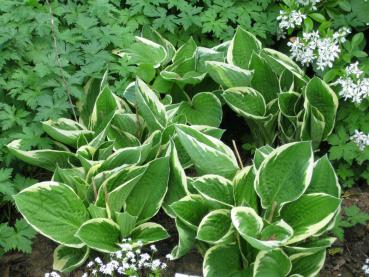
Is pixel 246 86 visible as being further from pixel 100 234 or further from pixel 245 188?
pixel 100 234

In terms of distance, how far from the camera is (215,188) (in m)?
2.51

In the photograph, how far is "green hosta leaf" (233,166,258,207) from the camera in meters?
2.53

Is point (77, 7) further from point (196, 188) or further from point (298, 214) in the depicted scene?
point (298, 214)

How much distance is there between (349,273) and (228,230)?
719mm

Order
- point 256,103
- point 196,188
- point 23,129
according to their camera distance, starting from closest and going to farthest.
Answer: point 196,188
point 23,129
point 256,103

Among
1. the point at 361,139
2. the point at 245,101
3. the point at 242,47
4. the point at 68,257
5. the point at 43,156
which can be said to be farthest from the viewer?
the point at 242,47

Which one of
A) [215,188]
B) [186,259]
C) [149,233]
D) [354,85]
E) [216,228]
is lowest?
[186,259]

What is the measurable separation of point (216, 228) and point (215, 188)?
18 centimetres

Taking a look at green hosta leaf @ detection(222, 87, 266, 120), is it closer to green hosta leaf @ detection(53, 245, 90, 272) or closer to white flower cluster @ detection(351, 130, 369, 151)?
white flower cluster @ detection(351, 130, 369, 151)

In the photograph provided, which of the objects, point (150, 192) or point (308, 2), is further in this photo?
point (308, 2)

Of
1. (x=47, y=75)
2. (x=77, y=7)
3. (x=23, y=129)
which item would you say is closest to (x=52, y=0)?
(x=77, y=7)

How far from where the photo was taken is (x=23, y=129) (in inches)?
108

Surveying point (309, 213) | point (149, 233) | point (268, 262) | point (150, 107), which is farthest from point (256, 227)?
point (150, 107)

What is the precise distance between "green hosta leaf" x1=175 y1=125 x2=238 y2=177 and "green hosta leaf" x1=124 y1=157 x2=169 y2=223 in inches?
5.7
